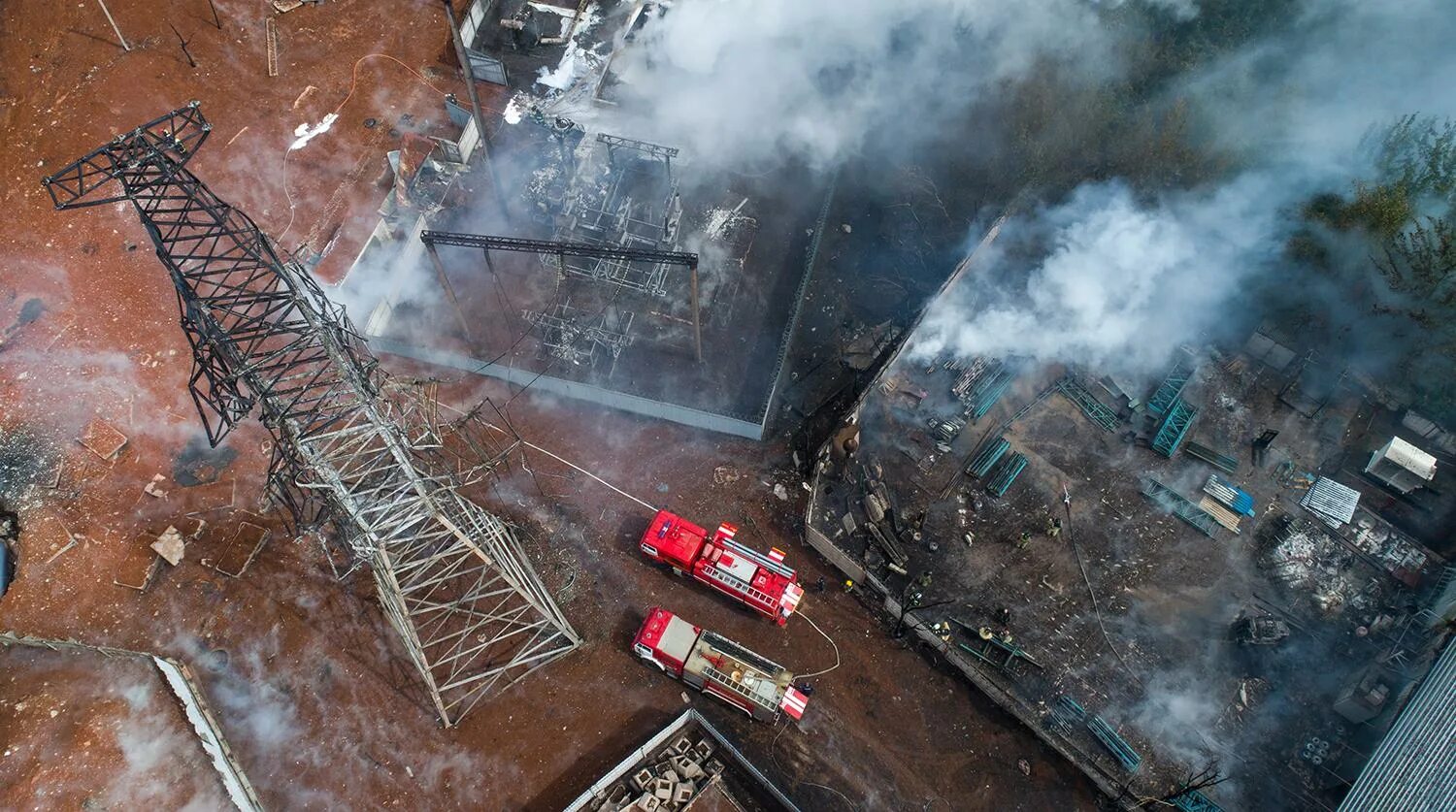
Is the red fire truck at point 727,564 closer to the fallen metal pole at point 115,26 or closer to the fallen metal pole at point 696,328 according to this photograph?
the fallen metal pole at point 696,328

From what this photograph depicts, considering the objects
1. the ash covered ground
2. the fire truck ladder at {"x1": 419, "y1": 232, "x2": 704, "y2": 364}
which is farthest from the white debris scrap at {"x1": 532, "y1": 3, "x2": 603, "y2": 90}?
the fire truck ladder at {"x1": 419, "y1": 232, "x2": 704, "y2": 364}

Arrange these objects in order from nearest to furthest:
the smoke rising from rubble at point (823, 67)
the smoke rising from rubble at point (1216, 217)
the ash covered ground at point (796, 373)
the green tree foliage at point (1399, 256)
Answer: the ash covered ground at point (796, 373) < the green tree foliage at point (1399, 256) < the smoke rising from rubble at point (1216, 217) < the smoke rising from rubble at point (823, 67)

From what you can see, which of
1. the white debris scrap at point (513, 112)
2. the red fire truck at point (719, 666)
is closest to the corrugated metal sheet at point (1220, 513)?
the red fire truck at point (719, 666)

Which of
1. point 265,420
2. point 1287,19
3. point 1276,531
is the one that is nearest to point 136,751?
point 265,420

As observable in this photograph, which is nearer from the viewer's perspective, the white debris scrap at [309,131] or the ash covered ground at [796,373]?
the ash covered ground at [796,373]

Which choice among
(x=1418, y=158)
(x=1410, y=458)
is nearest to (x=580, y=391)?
(x=1410, y=458)

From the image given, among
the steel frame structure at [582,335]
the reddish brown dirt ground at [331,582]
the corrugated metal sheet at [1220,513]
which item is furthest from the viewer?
the steel frame structure at [582,335]
